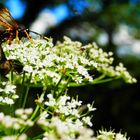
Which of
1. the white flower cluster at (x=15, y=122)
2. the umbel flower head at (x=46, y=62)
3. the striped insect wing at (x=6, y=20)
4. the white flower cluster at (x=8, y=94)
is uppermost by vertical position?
the striped insect wing at (x=6, y=20)

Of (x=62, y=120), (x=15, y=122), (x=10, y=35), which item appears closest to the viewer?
(x=15, y=122)

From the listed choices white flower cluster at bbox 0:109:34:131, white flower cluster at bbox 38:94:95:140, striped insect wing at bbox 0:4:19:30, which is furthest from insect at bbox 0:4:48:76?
white flower cluster at bbox 0:109:34:131

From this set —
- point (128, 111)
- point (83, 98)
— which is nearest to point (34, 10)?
point (83, 98)

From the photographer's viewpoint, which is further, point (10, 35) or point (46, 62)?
point (10, 35)

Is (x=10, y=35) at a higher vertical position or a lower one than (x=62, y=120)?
higher

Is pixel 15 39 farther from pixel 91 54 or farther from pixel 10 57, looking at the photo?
pixel 91 54

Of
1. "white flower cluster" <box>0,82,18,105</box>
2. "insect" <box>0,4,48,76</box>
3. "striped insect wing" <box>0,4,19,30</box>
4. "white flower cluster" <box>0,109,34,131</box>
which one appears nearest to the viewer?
"white flower cluster" <box>0,109,34,131</box>

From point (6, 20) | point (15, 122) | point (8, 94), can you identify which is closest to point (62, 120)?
point (15, 122)

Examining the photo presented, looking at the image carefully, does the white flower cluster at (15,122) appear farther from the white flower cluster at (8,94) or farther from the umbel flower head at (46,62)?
the umbel flower head at (46,62)

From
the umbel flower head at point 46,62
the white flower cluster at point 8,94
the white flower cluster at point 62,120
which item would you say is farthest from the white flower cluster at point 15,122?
the umbel flower head at point 46,62

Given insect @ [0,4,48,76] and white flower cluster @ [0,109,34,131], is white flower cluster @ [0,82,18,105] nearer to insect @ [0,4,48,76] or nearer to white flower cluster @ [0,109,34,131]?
insect @ [0,4,48,76]

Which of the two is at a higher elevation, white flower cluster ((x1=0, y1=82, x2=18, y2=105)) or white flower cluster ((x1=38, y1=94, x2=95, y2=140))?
white flower cluster ((x1=0, y1=82, x2=18, y2=105))

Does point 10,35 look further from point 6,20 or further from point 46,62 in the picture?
point 46,62
